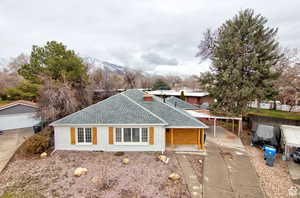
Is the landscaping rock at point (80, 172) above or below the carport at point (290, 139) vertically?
below

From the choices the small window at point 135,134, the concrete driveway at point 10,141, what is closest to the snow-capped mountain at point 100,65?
the concrete driveway at point 10,141

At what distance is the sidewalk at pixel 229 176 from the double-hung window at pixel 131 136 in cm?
503

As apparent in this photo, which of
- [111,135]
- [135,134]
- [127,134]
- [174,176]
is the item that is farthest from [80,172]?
[174,176]

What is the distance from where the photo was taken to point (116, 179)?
305 inches

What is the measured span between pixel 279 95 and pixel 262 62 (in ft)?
13.7

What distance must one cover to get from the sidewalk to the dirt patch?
0.26m

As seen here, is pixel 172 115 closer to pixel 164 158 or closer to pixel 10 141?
pixel 164 158

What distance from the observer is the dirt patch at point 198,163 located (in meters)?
8.28

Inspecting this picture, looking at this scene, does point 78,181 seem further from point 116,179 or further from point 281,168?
point 281,168

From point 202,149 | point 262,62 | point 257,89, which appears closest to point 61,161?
point 202,149

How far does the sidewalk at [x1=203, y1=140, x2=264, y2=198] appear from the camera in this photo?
274 inches

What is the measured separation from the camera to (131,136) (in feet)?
A: 37.0

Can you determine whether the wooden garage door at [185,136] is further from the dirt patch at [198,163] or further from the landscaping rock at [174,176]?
the landscaping rock at [174,176]

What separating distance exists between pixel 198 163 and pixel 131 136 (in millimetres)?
5544
